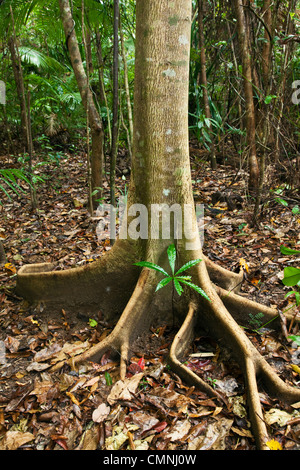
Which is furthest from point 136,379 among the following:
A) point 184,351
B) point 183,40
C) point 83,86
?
point 83,86

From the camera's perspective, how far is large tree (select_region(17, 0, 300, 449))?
227 cm

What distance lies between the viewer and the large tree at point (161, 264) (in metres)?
2.27

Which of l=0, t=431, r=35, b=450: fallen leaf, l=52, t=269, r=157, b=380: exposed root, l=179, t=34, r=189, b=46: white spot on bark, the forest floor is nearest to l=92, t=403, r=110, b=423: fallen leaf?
the forest floor

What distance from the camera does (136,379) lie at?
232cm

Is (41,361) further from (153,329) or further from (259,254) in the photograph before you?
(259,254)

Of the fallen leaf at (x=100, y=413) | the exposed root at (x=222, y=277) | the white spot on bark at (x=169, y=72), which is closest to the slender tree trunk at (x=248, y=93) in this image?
the exposed root at (x=222, y=277)

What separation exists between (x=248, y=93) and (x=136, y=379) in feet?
12.2

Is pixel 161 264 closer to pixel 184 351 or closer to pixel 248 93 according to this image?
pixel 184 351

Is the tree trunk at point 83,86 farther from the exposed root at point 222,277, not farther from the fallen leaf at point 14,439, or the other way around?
the fallen leaf at point 14,439

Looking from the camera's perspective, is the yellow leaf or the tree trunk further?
the tree trunk

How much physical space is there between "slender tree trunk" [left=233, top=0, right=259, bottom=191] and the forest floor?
51 centimetres

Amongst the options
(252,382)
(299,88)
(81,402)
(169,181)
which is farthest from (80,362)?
(299,88)

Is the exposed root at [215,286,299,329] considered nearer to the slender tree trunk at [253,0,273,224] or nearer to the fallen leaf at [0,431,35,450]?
the slender tree trunk at [253,0,273,224]

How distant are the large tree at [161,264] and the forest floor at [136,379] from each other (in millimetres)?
111
